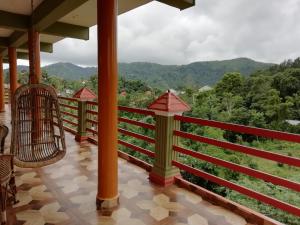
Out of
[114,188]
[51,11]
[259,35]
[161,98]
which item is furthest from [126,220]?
[259,35]

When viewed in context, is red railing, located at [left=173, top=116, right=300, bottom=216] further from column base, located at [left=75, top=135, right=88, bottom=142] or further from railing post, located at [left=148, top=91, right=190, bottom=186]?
column base, located at [left=75, top=135, right=88, bottom=142]

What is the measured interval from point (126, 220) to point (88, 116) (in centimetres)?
360

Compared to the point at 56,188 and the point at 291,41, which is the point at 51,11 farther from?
the point at 291,41

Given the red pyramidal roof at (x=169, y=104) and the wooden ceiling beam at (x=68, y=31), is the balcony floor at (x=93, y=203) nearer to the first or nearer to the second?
the red pyramidal roof at (x=169, y=104)

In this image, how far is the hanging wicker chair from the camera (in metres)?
2.63

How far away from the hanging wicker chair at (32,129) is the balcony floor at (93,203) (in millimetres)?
515

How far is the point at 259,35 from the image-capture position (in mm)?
43062

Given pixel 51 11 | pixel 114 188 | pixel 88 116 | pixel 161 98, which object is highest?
pixel 51 11

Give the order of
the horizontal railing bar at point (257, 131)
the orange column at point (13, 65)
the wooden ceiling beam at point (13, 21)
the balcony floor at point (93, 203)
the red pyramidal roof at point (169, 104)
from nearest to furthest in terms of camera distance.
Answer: the horizontal railing bar at point (257, 131), the balcony floor at point (93, 203), the red pyramidal roof at point (169, 104), the wooden ceiling beam at point (13, 21), the orange column at point (13, 65)

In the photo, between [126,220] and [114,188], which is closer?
[126,220]

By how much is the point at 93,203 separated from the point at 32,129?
1.22 meters

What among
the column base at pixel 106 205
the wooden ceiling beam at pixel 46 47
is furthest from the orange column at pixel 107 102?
the wooden ceiling beam at pixel 46 47

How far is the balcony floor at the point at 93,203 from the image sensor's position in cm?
247

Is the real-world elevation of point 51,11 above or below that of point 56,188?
above
